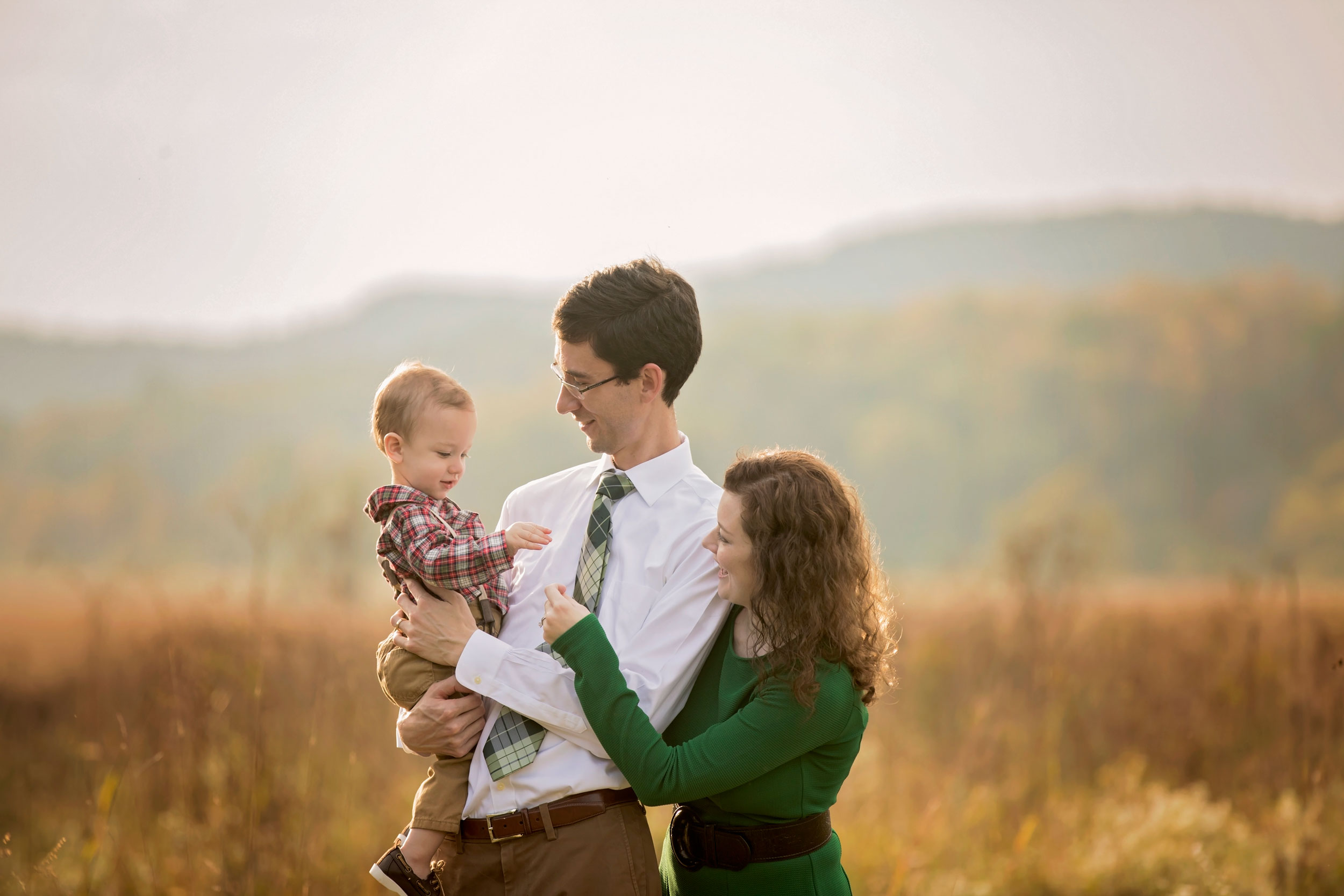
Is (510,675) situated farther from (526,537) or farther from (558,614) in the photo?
(526,537)

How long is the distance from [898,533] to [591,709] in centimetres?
2088

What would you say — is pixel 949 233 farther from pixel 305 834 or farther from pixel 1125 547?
pixel 305 834

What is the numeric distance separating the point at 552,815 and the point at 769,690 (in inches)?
21.6

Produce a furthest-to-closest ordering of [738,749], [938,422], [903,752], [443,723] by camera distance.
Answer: [938,422], [903,752], [443,723], [738,749]

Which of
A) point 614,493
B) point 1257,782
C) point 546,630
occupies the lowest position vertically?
point 1257,782

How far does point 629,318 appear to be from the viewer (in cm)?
216

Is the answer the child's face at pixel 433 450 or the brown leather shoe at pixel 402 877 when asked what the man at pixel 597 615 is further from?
the child's face at pixel 433 450

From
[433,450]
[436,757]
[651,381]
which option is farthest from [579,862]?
[651,381]

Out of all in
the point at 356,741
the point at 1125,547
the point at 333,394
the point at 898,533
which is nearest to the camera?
the point at 356,741

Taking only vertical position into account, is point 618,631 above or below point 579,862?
above

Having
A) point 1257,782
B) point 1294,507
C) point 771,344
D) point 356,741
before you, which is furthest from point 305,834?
point 771,344

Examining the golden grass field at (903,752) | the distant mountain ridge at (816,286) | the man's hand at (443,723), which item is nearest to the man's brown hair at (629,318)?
the man's hand at (443,723)

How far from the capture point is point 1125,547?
61.7 ft

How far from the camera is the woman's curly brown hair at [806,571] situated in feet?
6.03
